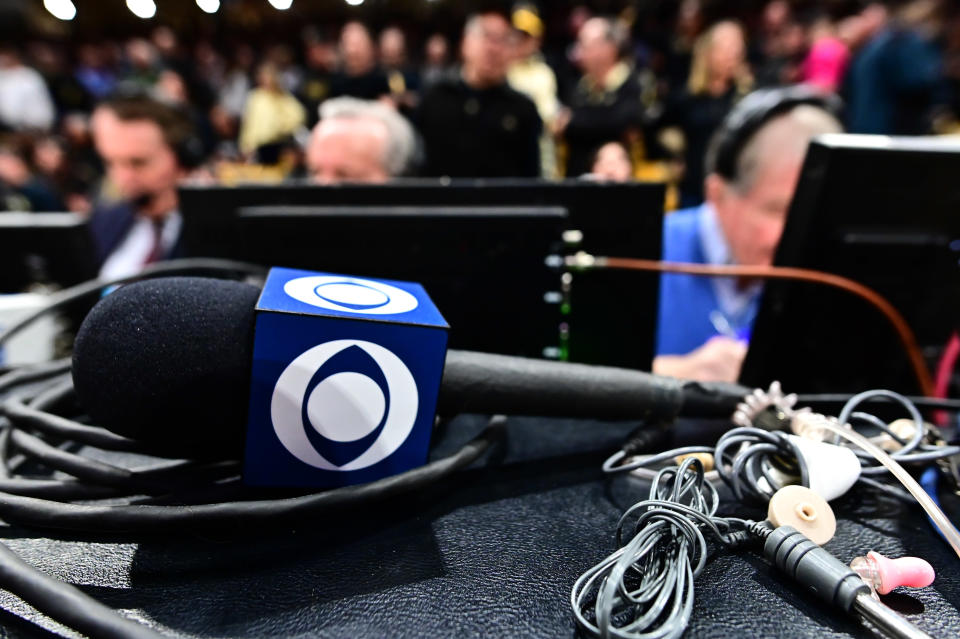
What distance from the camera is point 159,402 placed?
15.5 inches

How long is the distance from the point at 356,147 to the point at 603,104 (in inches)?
55.0

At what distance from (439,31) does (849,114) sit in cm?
486

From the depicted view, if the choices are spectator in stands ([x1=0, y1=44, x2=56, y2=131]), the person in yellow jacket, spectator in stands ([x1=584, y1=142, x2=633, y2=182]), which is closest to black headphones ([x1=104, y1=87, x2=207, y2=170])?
spectator in stands ([x1=584, y1=142, x2=633, y2=182])

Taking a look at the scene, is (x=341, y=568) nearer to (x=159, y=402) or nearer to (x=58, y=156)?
(x=159, y=402)

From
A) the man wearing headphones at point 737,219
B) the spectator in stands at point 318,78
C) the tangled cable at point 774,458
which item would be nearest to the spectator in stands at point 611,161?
the man wearing headphones at point 737,219

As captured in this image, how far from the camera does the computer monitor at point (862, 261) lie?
1.86 ft

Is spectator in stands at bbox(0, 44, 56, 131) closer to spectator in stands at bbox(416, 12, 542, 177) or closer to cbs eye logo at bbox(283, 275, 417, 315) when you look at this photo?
spectator in stands at bbox(416, 12, 542, 177)

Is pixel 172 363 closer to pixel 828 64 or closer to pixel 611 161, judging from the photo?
pixel 611 161

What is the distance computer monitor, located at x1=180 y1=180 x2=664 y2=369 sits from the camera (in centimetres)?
63

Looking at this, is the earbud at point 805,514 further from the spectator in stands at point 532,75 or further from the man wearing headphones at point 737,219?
the spectator in stands at point 532,75

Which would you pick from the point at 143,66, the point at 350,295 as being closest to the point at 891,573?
the point at 350,295

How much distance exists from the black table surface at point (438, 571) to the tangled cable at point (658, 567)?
0.05 ft

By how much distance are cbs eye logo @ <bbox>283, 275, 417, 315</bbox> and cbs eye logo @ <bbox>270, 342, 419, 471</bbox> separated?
0.03 metres

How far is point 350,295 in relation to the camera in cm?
45
